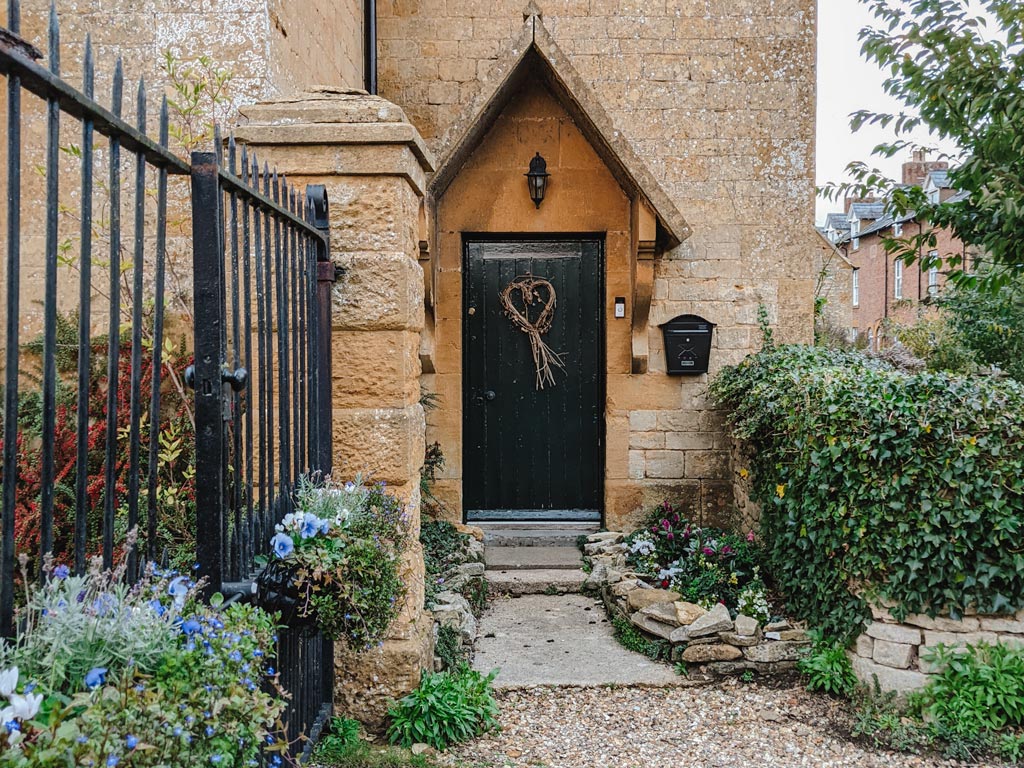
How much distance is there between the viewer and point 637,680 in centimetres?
477

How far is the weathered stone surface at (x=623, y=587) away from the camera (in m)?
5.73

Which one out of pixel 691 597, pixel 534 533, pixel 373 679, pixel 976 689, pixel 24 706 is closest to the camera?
pixel 24 706

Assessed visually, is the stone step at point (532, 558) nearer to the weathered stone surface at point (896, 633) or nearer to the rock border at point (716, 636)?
the rock border at point (716, 636)

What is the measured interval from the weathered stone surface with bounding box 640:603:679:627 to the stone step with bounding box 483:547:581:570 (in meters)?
1.46

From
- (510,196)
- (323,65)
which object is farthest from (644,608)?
(323,65)

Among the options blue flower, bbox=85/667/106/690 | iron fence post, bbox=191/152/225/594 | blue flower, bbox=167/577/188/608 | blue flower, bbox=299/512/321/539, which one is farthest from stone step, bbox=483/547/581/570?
blue flower, bbox=85/667/106/690

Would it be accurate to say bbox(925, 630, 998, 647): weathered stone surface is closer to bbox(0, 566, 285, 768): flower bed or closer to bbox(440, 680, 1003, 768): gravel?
bbox(440, 680, 1003, 768): gravel

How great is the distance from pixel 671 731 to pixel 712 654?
0.77 meters

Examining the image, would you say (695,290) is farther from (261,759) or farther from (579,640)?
(261,759)

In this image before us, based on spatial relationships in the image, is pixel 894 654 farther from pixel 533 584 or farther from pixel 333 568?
pixel 333 568

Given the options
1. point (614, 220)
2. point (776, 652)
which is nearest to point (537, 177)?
point (614, 220)

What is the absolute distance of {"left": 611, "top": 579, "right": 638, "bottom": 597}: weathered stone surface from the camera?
5.73 m

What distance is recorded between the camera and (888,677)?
4.37m

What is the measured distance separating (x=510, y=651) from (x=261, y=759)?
10.2ft
